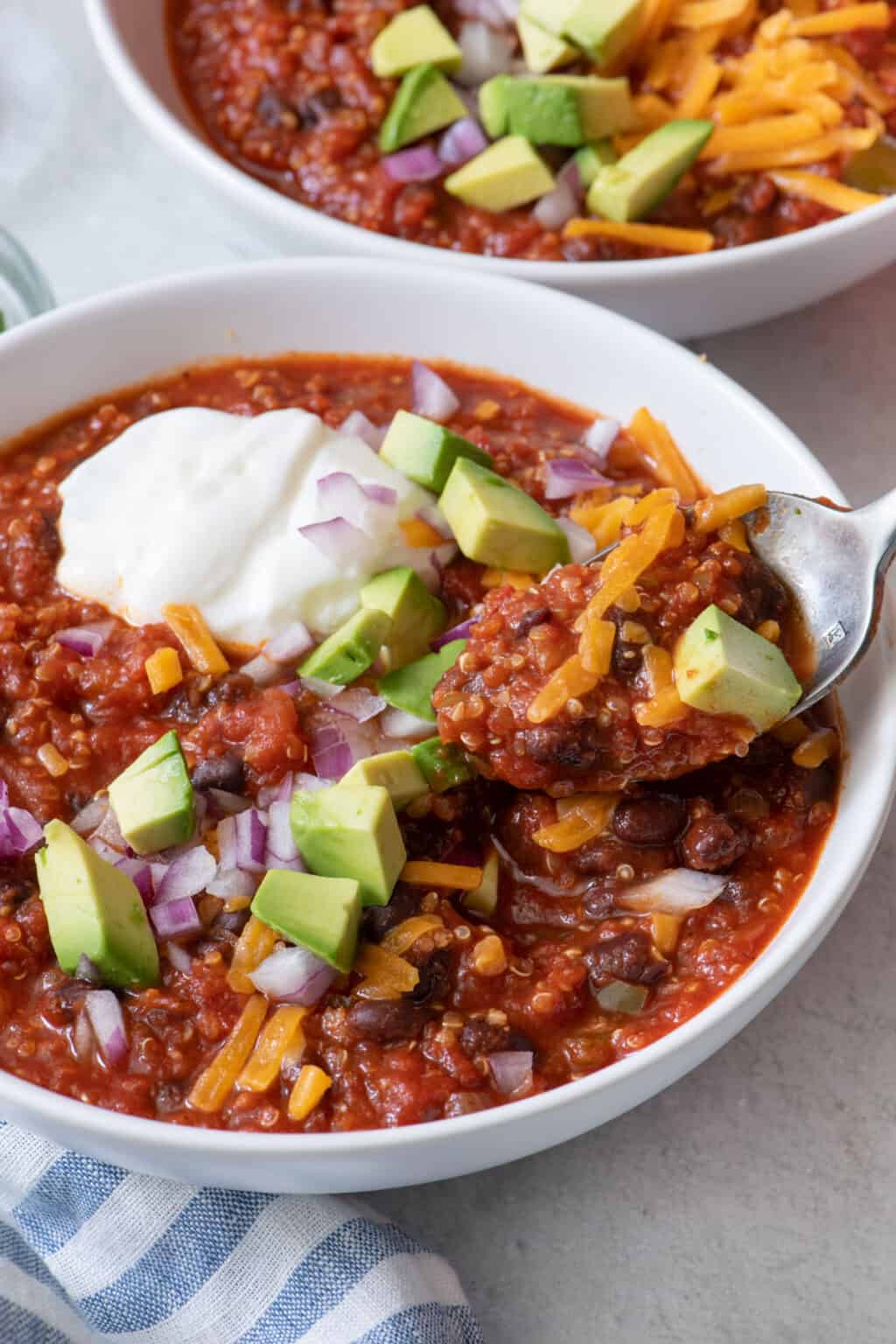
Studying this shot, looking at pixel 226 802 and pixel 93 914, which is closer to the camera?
pixel 93 914

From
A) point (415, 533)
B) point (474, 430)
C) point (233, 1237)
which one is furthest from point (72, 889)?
point (474, 430)

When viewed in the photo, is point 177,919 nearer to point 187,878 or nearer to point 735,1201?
point 187,878

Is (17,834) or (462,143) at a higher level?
(462,143)

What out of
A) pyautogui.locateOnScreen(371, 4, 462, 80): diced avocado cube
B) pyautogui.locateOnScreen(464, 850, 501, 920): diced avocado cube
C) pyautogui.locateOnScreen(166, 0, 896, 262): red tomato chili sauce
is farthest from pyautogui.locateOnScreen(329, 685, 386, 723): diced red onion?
pyautogui.locateOnScreen(371, 4, 462, 80): diced avocado cube

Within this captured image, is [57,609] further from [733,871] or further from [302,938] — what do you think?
[733,871]

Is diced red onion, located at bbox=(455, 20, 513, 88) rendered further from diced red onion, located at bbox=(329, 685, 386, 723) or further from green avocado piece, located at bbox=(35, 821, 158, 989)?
green avocado piece, located at bbox=(35, 821, 158, 989)

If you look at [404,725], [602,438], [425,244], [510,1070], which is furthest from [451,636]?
[425,244]

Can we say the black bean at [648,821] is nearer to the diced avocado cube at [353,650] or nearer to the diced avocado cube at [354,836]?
the diced avocado cube at [354,836]
